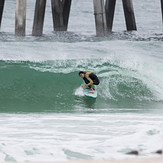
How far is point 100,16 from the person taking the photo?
1430 cm

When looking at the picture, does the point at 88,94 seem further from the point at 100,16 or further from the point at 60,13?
the point at 60,13

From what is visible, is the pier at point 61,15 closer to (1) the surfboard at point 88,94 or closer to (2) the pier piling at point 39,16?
(2) the pier piling at point 39,16

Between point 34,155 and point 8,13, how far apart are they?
22834mm

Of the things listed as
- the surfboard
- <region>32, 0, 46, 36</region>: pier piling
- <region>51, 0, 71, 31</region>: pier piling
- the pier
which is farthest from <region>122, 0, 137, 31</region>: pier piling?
the surfboard

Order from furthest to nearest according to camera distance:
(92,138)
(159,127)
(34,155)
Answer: (159,127) < (92,138) < (34,155)

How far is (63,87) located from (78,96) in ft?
3.22

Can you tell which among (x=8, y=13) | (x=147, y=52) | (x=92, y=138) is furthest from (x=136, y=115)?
(x=8, y=13)

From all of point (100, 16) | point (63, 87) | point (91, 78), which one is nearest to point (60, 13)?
point (100, 16)

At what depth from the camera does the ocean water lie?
5.77 meters

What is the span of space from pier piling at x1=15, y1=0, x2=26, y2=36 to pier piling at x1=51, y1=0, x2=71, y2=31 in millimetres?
2316

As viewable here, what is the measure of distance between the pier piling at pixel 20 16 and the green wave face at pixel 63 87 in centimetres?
197

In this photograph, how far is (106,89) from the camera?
37.1 ft

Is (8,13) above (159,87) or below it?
above

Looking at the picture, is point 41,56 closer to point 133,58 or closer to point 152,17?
point 133,58
